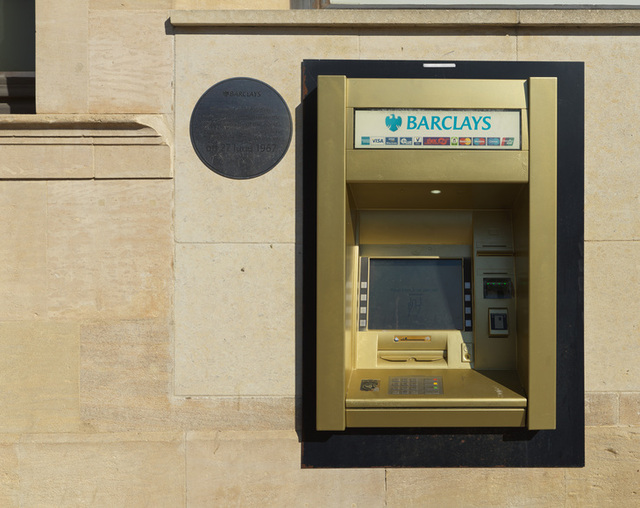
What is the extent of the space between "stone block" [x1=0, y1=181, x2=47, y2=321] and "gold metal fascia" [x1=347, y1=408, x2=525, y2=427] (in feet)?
6.96

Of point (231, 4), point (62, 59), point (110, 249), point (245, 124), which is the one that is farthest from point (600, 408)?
point (62, 59)

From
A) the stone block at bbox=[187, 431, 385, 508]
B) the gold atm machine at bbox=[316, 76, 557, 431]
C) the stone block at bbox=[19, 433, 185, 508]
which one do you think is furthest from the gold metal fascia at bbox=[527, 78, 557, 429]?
the stone block at bbox=[19, 433, 185, 508]

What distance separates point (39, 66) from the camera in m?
3.39

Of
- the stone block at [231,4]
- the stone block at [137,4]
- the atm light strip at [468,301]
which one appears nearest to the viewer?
the atm light strip at [468,301]

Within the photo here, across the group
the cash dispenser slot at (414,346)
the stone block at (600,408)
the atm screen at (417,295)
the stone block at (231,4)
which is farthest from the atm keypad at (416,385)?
the stone block at (231,4)

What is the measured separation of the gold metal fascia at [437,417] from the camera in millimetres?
3121

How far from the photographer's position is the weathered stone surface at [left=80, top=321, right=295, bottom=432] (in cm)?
337

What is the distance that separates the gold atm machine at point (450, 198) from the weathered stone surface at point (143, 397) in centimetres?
46

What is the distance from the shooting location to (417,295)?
3.35 m

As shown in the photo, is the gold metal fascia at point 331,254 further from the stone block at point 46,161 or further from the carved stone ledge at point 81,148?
the stone block at point 46,161

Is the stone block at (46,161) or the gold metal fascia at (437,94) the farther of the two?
the stone block at (46,161)

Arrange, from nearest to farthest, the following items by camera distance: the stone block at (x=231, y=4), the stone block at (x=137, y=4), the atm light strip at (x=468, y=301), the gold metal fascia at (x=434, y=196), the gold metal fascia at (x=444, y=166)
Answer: the gold metal fascia at (x=444, y=166) < the gold metal fascia at (x=434, y=196) < the atm light strip at (x=468, y=301) < the stone block at (x=137, y=4) < the stone block at (x=231, y=4)

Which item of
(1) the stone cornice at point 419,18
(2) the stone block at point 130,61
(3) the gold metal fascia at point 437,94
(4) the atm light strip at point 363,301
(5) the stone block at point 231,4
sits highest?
(5) the stone block at point 231,4

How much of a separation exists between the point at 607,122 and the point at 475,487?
7.99 ft
